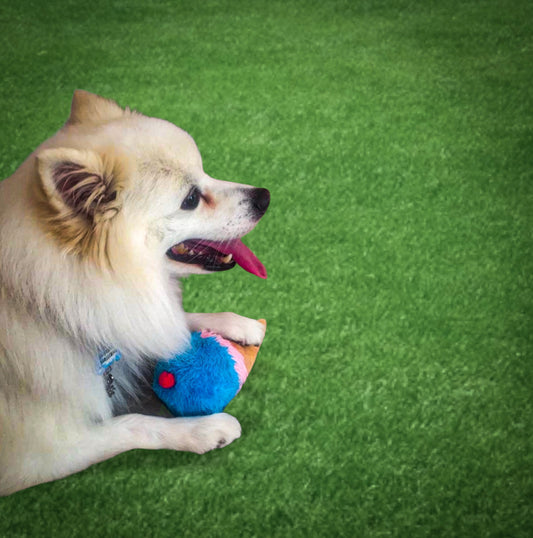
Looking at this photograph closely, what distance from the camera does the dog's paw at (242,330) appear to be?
1.93 metres

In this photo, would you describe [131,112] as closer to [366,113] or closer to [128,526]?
[128,526]

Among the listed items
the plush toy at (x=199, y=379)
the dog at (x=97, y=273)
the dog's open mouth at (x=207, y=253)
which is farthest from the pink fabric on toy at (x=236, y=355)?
the dog's open mouth at (x=207, y=253)

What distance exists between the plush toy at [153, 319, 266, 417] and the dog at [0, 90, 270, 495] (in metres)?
0.04

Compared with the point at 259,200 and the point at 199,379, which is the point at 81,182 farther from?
the point at 199,379

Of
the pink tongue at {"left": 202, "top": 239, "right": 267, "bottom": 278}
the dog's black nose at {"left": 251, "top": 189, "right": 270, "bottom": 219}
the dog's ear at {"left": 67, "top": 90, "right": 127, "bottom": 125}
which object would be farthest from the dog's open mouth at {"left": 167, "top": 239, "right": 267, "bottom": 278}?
the dog's ear at {"left": 67, "top": 90, "right": 127, "bottom": 125}

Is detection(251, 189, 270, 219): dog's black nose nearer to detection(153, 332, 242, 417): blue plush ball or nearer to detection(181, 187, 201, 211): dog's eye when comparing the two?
detection(181, 187, 201, 211): dog's eye

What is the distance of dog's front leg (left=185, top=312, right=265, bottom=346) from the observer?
1930mm

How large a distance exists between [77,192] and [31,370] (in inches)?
18.2

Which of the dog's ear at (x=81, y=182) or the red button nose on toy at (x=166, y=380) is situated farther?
the red button nose on toy at (x=166, y=380)

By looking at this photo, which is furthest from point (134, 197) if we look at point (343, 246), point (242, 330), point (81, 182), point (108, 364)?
point (343, 246)

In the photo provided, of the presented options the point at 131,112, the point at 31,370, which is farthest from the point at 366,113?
the point at 31,370

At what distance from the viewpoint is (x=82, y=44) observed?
157 inches

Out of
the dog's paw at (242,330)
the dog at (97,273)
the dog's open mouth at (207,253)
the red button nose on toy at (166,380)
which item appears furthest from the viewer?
the dog's paw at (242,330)

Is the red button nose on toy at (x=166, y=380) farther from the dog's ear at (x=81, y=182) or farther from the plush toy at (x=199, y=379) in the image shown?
the dog's ear at (x=81, y=182)
